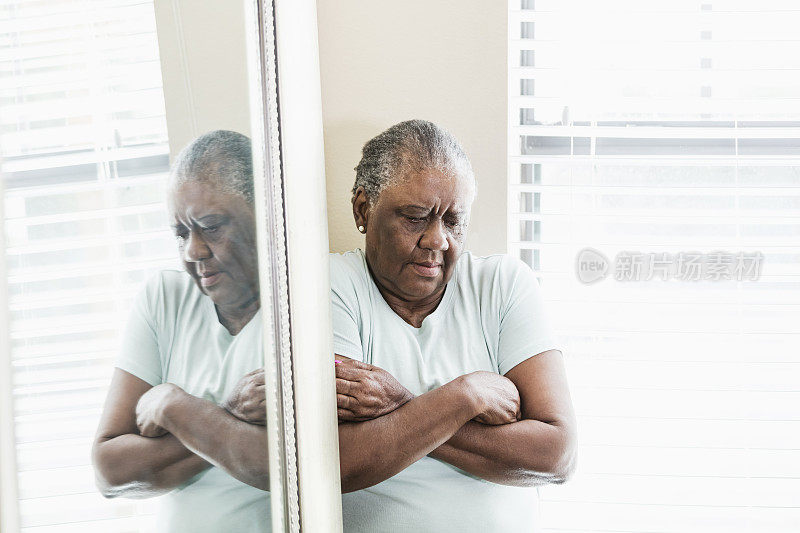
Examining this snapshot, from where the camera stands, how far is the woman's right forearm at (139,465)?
9.1 inches

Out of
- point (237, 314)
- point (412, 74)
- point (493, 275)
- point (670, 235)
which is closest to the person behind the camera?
point (237, 314)

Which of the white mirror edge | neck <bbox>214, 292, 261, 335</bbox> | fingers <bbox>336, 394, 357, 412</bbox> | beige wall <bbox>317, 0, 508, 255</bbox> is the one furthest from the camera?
beige wall <bbox>317, 0, 508, 255</bbox>

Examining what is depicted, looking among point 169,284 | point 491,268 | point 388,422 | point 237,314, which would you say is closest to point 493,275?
point 491,268

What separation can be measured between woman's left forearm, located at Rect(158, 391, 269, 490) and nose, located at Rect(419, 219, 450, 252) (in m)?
0.87

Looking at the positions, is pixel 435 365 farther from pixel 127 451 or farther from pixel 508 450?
pixel 127 451

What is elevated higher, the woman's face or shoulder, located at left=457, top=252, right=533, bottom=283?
the woman's face

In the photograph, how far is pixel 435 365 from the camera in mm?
1359

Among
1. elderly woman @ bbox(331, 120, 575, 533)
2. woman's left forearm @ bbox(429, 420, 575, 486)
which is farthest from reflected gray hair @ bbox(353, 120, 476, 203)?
woman's left forearm @ bbox(429, 420, 575, 486)

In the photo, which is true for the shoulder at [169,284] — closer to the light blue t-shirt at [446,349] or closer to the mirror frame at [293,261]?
the mirror frame at [293,261]

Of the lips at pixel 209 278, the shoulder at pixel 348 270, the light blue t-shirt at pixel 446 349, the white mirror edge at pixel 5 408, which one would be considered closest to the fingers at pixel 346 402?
the light blue t-shirt at pixel 446 349

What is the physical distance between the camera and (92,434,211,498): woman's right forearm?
23 centimetres

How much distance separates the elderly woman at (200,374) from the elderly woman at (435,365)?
71 centimetres

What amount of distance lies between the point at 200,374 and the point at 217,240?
0.25 feet

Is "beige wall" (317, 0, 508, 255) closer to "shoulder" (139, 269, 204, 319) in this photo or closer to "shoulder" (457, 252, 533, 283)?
"shoulder" (457, 252, 533, 283)
